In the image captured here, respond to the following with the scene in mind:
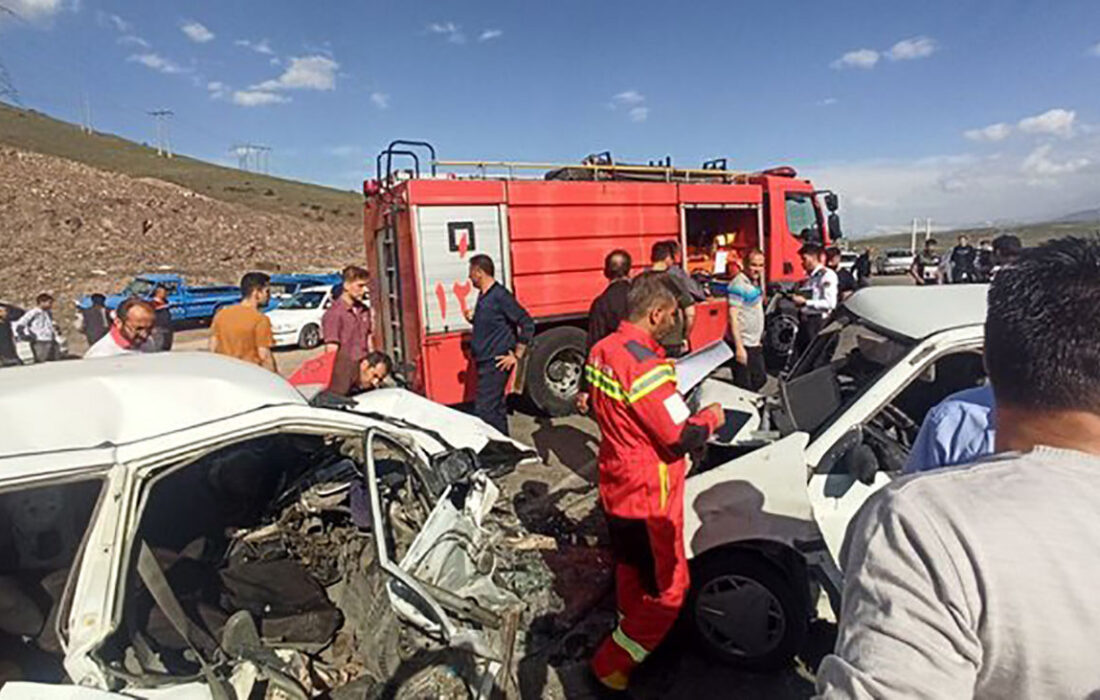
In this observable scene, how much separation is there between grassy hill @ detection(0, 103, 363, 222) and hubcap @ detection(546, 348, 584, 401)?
141 ft

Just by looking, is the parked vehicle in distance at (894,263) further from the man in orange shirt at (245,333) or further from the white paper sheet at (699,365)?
the man in orange shirt at (245,333)

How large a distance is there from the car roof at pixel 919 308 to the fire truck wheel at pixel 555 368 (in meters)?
4.01

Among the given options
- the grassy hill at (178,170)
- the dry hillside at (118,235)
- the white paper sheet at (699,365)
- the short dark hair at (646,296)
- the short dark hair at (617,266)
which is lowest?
the white paper sheet at (699,365)

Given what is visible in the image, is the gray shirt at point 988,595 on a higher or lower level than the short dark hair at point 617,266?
lower

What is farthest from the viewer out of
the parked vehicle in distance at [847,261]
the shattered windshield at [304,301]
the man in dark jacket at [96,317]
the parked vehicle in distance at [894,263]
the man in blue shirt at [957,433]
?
Result: the parked vehicle in distance at [894,263]

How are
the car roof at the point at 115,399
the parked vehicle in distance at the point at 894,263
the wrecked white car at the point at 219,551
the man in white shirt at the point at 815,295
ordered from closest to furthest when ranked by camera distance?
the wrecked white car at the point at 219,551, the car roof at the point at 115,399, the man in white shirt at the point at 815,295, the parked vehicle in distance at the point at 894,263

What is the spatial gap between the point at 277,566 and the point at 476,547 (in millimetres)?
917

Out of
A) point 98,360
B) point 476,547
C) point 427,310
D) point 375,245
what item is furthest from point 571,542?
point 375,245

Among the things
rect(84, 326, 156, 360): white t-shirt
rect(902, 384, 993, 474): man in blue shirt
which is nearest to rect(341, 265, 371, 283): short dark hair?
rect(84, 326, 156, 360): white t-shirt

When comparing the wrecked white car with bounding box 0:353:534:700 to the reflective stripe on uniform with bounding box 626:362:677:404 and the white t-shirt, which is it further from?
the white t-shirt

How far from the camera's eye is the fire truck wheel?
7066 millimetres

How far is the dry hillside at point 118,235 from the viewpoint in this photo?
2562 centimetres

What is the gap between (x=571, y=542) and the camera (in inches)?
161

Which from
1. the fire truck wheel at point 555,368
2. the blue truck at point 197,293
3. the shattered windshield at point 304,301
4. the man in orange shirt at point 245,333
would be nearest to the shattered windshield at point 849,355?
the fire truck wheel at point 555,368
